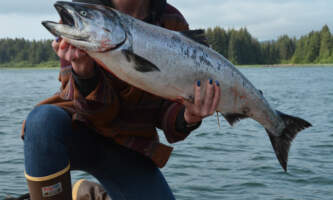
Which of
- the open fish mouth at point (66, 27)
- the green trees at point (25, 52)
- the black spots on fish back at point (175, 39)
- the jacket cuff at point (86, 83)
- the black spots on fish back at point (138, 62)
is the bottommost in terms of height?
the green trees at point (25, 52)

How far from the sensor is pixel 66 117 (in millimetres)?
3072

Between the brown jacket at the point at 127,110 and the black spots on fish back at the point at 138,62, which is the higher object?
the black spots on fish back at the point at 138,62

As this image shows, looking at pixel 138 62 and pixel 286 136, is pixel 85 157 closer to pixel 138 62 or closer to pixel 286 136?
pixel 138 62

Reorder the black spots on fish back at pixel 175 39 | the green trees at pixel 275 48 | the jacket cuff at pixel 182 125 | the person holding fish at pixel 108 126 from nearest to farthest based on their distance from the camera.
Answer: the black spots on fish back at pixel 175 39 → the person holding fish at pixel 108 126 → the jacket cuff at pixel 182 125 → the green trees at pixel 275 48

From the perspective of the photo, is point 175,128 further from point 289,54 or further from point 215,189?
point 289,54

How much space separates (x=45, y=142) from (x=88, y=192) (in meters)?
1.31

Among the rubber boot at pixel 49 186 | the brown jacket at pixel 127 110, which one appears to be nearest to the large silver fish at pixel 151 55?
the brown jacket at pixel 127 110

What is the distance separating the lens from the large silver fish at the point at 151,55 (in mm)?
2322

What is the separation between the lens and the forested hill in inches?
4432

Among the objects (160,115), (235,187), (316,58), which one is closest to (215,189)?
(235,187)

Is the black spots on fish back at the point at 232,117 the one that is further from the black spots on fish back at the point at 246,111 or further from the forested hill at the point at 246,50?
the forested hill at the point at 246,50

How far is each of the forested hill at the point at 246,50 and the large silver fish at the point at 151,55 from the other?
10246cm

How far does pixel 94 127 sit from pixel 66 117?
275 millimetres

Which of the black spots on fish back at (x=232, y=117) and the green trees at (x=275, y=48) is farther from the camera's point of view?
the green trees at (x=275, y=48)
